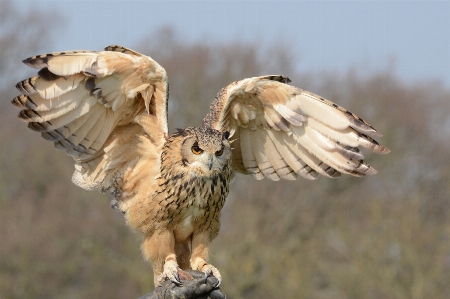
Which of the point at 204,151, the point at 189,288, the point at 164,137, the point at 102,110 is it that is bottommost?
the point at 189,288

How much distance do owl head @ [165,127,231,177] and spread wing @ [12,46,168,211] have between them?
1.14 feet

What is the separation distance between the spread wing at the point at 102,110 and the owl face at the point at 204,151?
0.38 meters

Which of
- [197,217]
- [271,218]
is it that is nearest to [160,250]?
[197,217]

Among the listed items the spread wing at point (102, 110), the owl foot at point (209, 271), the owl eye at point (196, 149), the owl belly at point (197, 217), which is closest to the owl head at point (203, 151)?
the owl eye at point (196, 149)

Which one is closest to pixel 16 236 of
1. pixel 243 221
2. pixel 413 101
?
pixel 243 221

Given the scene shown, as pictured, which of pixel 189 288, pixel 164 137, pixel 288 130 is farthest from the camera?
pixel 288 130

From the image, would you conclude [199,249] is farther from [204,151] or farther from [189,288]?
[204,151]

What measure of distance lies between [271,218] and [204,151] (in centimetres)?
1666

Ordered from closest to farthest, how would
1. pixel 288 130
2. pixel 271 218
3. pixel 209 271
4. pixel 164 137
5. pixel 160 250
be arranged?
pixel 209 271
pixel 160 250
pixel 164 137
pixel 288 130
pixel 271 218

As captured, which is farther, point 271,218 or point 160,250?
point 271,218

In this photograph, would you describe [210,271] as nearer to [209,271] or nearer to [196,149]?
[209,271]

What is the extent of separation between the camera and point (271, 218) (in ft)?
72.8

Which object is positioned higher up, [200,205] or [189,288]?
[200,205]

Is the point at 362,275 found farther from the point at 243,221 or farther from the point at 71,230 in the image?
the point at 71,230
